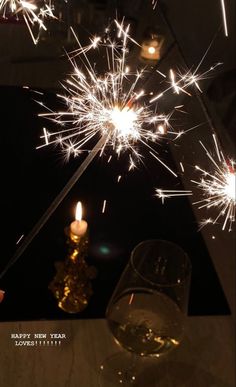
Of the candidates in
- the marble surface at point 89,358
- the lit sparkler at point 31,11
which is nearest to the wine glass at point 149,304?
the marble surface at point 89,358

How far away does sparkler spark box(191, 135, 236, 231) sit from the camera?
42.3 inches

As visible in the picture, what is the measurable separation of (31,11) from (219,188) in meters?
0.74

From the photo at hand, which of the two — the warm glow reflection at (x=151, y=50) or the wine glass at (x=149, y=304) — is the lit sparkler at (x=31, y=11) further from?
the wine glass at (x=149, y=304)

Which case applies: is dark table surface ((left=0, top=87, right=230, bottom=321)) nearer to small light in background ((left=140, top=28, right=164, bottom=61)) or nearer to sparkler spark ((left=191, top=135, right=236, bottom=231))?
sparkler spark ((left=191, top=135, right=236, bottom=231))

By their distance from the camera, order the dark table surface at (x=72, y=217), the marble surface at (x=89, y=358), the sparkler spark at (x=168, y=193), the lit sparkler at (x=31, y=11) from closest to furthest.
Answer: the marble surface at (x=89, y=358)
the dark table surface at (x=72, y=217)
the sparkler spark at (x=168, y=193)
the lit sparkler at (x=31, y=11)

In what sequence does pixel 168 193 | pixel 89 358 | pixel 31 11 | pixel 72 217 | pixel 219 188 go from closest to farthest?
pixel 89 358 → pixel 72 217 → pixel 168 193 → pixel 219 188 → pixel 31 11

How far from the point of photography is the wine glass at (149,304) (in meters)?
0.73

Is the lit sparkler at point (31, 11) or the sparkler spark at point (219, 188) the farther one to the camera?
the lit sparkler at point (31, 11)

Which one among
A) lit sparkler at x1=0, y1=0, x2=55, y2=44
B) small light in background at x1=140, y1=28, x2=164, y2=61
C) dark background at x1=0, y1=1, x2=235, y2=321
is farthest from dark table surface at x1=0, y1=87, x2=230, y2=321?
small light in background at x1=140, y1=28, x2=164, y2=61

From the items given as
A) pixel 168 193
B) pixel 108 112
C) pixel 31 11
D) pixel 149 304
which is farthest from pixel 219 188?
pixel 31 11

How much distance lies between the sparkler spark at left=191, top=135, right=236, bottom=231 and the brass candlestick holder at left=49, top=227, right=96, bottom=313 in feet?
A: 1.09

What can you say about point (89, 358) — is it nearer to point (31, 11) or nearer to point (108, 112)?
point (108, 112)

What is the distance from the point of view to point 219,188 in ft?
3.90

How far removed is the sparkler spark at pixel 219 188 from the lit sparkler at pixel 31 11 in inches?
Result: 23.0
